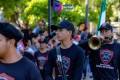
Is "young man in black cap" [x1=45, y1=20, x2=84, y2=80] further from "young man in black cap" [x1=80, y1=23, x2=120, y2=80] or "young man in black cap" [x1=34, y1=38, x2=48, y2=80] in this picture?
"young man in black cap" [x1=34, y1=38, x2=48, y2=80]

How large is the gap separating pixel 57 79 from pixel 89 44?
1844 mm

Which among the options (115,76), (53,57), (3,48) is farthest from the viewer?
(115,76)

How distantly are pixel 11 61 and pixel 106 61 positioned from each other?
4160 millimetres

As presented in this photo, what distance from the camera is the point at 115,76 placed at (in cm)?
798

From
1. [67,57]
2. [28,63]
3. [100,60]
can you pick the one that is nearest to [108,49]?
[100,60]

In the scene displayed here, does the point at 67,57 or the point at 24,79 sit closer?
the point at 24,79

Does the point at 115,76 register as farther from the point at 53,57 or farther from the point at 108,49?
the point at 53,57

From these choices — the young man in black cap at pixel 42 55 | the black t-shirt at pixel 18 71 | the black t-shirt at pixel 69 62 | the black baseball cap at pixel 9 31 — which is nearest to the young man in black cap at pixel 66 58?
the black t-shirt at pixel 69 62

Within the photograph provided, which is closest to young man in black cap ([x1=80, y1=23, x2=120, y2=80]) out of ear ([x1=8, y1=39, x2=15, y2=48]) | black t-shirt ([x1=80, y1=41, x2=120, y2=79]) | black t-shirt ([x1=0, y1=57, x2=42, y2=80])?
black t-shirt ([x1=80, y1=41, x2=120, y2=79])

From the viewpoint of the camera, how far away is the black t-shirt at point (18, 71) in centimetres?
418

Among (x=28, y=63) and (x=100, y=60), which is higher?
(x=28, y=63)

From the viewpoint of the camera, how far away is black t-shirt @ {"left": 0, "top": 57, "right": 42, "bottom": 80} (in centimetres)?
418

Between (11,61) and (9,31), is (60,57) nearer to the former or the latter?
(11,61)

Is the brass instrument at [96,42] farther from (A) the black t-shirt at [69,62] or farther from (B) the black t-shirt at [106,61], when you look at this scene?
(A) the black t-shirt at [69,62]
